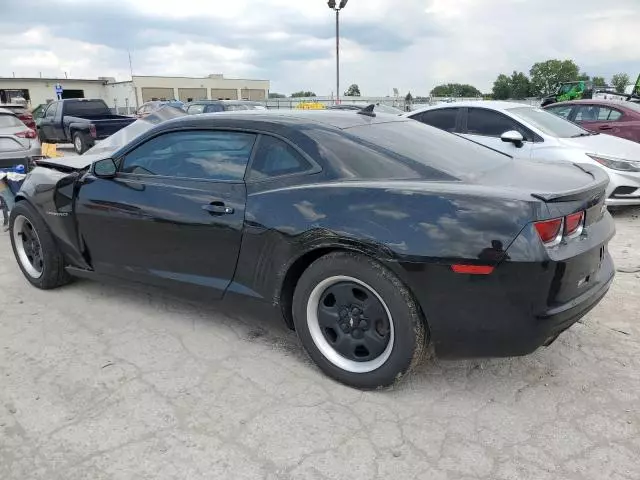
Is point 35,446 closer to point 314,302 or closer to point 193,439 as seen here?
point 193,439

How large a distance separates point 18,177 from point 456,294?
17.8 ft

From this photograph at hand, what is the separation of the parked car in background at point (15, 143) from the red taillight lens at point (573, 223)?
7.28m

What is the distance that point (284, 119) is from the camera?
3139 millimetres

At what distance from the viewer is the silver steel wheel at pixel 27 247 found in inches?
172

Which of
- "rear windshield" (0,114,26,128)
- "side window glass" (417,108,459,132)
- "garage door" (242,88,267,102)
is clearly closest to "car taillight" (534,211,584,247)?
"side window glass" (417,108,459,132)

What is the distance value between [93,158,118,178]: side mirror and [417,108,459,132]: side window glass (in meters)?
5.22

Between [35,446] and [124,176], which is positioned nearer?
[35,446]

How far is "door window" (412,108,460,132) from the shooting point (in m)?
7.82

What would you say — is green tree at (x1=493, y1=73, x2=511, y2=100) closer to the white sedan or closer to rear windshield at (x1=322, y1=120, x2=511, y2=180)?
the white sedan

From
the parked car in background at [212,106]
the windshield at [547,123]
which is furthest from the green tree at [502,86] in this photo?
the windshield at [547,123]

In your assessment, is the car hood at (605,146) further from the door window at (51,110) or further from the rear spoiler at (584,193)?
the door window at (51,110)

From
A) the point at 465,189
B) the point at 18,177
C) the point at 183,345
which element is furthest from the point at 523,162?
the point at 18,177

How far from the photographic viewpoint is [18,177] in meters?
5.96

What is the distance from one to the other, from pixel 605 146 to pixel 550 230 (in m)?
5.56
